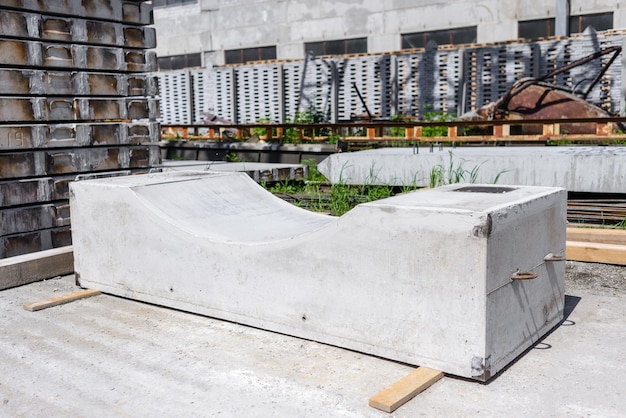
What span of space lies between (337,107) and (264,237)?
16.7m

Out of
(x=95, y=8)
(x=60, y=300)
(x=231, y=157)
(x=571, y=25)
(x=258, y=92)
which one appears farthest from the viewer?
(x=258, y=92)

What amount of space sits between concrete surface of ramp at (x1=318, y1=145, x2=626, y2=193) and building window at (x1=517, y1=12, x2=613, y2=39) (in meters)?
13.7

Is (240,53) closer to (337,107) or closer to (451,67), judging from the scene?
(337,107)

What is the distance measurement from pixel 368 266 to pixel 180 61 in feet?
91.5

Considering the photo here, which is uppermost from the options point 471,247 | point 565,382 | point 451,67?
point 451,67

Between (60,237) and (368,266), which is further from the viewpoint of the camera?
(60,237)

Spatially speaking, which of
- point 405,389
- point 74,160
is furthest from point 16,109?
point 405,389

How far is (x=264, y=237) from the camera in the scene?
5.20 m

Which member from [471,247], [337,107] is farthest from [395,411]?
[337,107]

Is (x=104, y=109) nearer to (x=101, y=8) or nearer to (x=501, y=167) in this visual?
(x=101, y=8)

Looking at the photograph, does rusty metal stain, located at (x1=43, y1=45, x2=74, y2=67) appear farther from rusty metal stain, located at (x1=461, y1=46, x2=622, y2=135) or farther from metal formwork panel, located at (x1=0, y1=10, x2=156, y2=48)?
rusty metal stain, located at (x1=461, y1=46, x2=622, y2=135)

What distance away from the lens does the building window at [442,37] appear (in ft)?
72.6

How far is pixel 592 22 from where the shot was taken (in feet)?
66.6

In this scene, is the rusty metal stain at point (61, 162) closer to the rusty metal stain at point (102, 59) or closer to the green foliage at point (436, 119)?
the rusty metal stain at point (102, 59)
